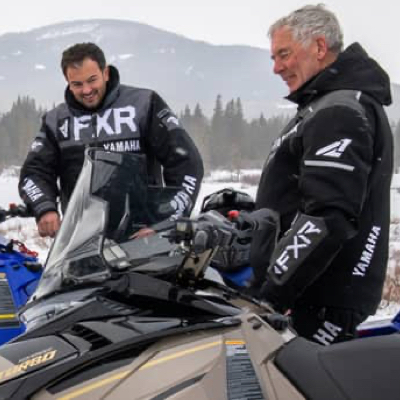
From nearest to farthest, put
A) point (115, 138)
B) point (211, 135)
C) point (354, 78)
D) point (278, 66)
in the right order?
1. point (354, 78)
2. point (278, 66)
3. point (115, 138)
4. point (211, 135)

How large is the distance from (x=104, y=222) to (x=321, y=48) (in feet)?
3.69

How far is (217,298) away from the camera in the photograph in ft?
5.32

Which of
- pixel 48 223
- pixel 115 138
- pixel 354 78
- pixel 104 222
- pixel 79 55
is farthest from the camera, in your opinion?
pixel 115 138

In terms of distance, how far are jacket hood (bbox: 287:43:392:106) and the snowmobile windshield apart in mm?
783

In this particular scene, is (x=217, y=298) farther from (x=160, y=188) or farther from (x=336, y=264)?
(x=336, y=264)

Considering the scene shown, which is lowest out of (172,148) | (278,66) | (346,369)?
(346,369)

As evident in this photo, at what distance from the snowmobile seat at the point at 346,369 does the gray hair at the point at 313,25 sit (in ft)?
3.83

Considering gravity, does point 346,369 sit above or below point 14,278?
above

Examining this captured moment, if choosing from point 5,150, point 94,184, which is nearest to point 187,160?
point 94,184

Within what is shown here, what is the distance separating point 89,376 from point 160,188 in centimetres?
63

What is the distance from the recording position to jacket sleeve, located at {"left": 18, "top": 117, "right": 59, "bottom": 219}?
3285mm

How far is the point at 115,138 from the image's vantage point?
3.43 meters

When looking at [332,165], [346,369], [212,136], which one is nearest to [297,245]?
[332,165]

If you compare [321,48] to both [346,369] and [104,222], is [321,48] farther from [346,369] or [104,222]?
[346,369]
